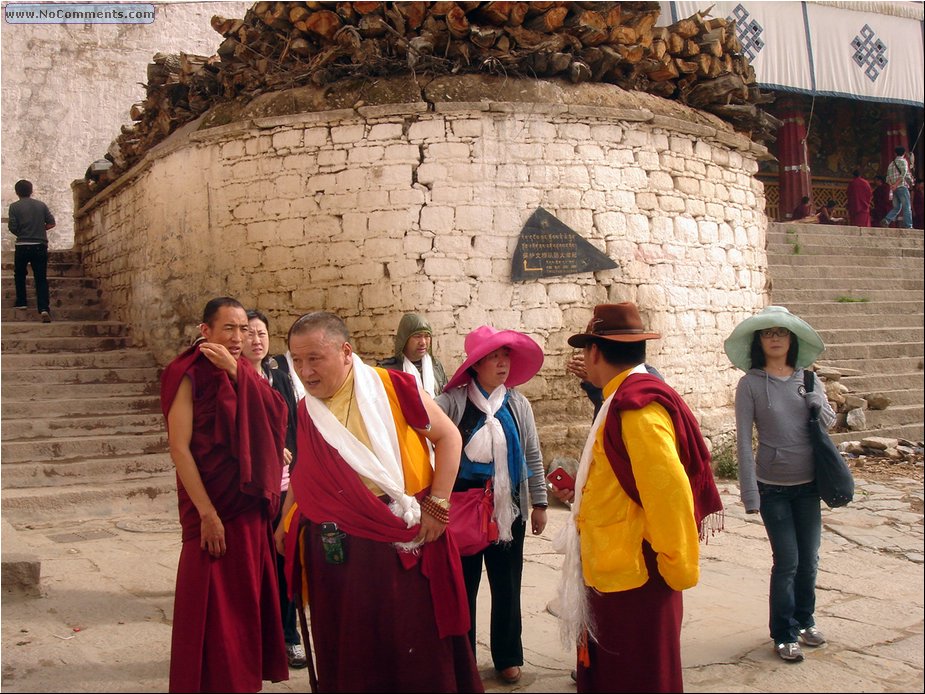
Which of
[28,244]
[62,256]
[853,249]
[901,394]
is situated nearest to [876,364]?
[901,394]

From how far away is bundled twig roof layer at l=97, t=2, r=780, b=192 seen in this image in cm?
743

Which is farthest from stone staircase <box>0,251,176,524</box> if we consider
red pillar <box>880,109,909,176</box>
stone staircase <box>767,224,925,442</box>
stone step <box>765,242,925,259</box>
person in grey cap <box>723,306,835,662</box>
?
red pillar <box>880,109,909,176</box>

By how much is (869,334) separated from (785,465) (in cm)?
886

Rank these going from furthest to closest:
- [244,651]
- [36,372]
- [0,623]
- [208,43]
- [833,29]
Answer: [208,43] < [833,29] < [36,372] < [0,623] < [244,651]

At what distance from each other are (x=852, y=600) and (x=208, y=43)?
55.1 feet

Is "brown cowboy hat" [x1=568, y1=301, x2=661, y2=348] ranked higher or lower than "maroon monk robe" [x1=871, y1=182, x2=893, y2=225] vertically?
lower

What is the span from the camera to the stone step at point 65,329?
33.0 ft

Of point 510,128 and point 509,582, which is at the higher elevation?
point 510,128

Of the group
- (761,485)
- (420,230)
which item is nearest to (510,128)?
(420,230)

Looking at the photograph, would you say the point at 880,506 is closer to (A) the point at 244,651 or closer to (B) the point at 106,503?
(A) the point at 244,651

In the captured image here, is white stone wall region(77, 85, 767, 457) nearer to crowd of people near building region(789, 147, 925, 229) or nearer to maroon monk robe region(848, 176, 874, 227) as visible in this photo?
crowd of people near building region(789, 147, 925, 229)

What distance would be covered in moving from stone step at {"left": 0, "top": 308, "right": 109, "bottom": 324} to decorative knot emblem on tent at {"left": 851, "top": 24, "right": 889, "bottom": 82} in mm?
14757

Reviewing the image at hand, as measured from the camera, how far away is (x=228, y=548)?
3.26 meters

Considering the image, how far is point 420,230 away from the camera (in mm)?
7418
